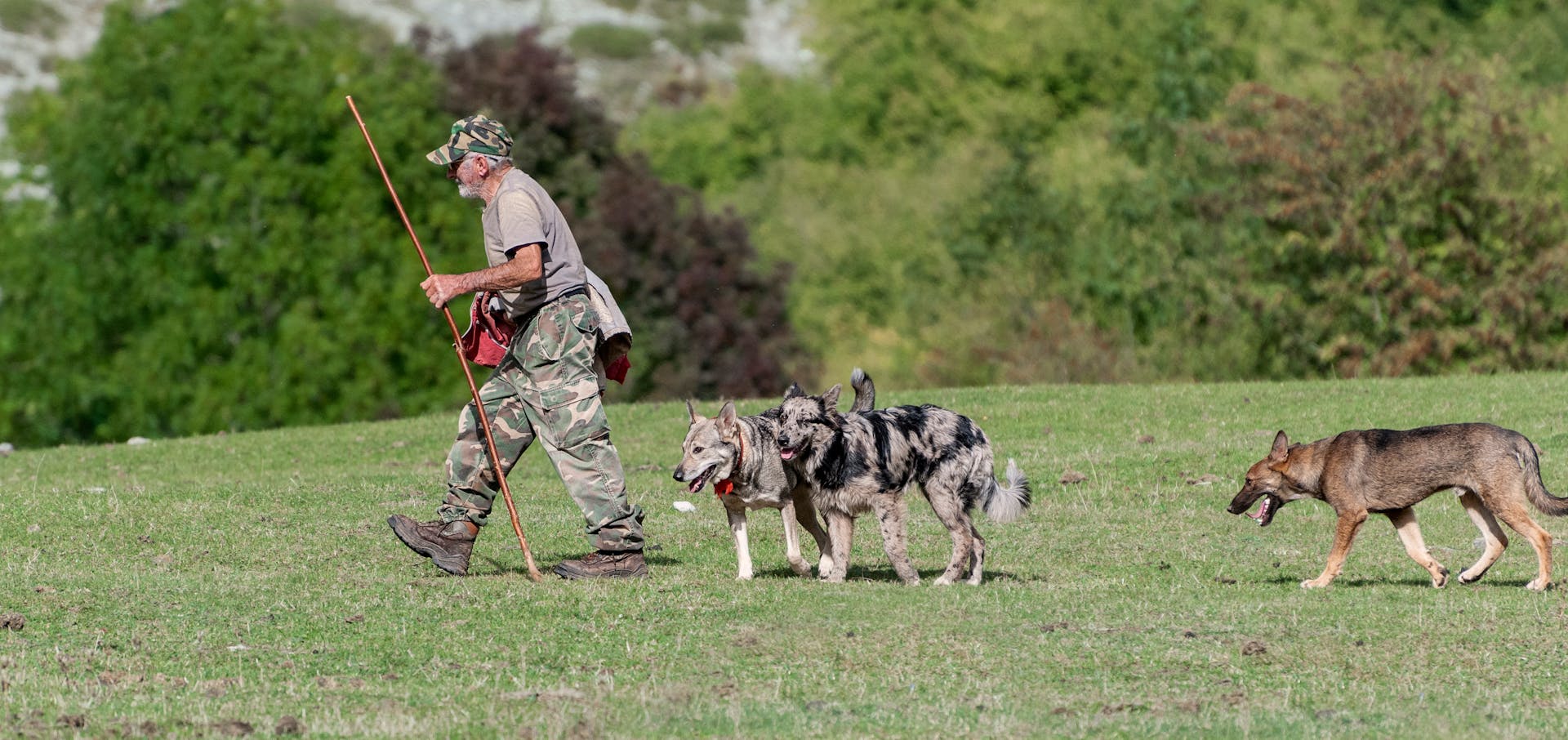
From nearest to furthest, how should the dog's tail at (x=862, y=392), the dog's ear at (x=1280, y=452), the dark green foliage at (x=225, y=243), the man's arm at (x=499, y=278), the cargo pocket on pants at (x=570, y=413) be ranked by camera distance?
the man's arm at (x=499, y=278)
the cargo pocket on pants at (x=570, y=413)
the dog's tail at (x=862, y=392)
the dog's ear at (x=1280, y=452)
the dark green foliage at (x=225, y=243)

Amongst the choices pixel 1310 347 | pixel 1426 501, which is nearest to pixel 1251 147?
pixel 1310 347

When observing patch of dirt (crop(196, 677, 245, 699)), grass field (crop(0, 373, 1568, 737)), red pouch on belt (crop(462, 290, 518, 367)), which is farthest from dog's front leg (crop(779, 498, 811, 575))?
patch of dirt (crop(196, 677, 245, 699))

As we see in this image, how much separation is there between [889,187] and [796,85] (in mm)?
37474

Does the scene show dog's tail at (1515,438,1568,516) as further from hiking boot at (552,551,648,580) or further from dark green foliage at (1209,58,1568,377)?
dark green foliage at (1209,58,1568,377)

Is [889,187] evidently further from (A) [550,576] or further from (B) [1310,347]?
(A) [550,576]

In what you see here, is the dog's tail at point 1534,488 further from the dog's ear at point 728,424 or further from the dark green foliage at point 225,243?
the dark green foliage at point 225,243

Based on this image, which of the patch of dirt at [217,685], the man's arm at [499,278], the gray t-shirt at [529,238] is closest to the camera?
Result: the patch of dirt at [217,685]

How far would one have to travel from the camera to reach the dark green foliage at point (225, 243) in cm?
5516

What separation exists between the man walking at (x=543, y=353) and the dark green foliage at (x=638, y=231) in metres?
42.3

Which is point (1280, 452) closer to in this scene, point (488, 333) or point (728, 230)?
point (488, 333)

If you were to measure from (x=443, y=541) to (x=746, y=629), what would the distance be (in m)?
3.05

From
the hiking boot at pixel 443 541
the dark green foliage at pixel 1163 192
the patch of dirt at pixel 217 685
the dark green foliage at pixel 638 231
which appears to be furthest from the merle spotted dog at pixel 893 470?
the dark green foliage at pixel 638 231

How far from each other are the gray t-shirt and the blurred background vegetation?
1416 inches

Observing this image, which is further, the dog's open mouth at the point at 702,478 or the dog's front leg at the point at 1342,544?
the dog's front leg at the point at 1342,544
